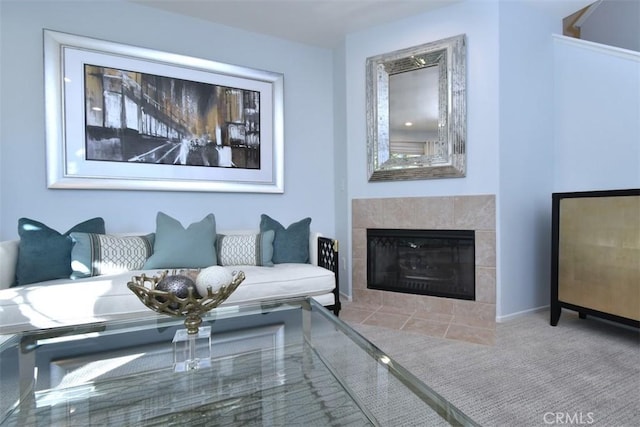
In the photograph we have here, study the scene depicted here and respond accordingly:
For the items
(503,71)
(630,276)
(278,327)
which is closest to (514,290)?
(630,276)

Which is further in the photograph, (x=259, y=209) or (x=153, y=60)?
(x=259, y=209)

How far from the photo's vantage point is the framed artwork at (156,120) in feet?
7.75

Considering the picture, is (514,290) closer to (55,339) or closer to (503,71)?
(503,71)

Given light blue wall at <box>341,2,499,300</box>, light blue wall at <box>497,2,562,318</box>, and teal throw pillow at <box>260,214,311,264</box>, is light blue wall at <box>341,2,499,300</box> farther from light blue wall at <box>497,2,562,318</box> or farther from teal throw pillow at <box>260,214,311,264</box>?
teal throw pillow at <box>260,214,311,264</box>

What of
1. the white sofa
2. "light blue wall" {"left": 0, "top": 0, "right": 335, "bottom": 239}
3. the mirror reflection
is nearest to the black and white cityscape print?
"light blue wall" {"left": 0, "top": 0, "right": 335, "bottom": 239}

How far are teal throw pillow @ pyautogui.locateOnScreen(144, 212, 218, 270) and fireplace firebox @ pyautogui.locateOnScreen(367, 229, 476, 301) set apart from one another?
1471mm

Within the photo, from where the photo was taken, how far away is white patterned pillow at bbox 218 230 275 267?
2.50 m

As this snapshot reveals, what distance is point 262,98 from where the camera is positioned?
306 centimetres

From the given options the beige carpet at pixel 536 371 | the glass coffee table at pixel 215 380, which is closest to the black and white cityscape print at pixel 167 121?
the glass coffee table at pixel 215 380

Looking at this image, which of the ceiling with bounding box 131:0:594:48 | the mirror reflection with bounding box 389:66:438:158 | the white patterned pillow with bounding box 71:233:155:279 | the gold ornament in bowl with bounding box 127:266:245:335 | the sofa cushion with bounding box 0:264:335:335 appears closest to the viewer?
the gold ornament in bowl with bounding box 127:266:245:335

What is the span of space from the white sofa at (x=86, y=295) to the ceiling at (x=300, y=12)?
2.20 metres

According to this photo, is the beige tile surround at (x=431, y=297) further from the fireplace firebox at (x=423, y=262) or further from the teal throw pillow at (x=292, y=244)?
the teal throw pillow at (x=292, y=244)

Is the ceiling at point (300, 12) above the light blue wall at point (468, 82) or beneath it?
above

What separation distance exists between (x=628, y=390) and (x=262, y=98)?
3246 mm
